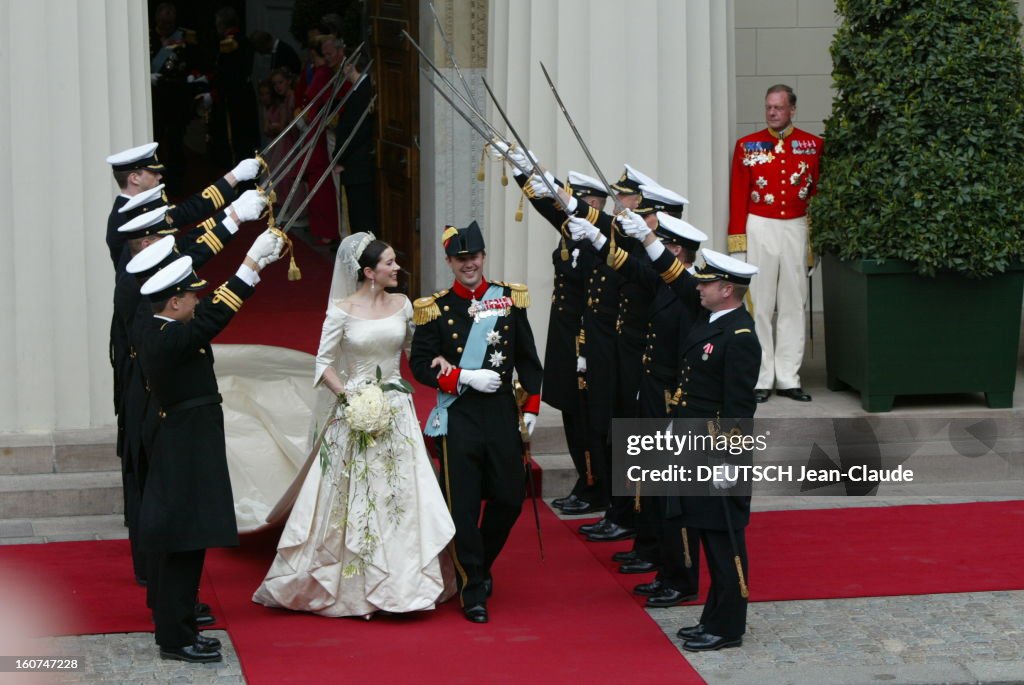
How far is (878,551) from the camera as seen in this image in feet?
28.1

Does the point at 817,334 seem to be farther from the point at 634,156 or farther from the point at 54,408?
the point at 54,408

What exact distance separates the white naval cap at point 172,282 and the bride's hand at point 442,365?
3.97 ft

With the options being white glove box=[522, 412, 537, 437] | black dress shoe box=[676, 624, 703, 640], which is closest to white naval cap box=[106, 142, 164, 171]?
white glove box=[522, 412, 537, 437]

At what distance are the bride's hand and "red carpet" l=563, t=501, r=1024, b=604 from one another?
4.67 ft

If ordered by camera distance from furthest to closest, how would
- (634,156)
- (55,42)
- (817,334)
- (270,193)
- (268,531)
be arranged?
(817,334) < (634,156) < (55,42) < (268,531) < (270,193)

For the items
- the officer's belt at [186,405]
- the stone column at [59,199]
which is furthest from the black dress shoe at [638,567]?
the stone column at [59,199]

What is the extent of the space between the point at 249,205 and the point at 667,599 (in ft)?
8.62

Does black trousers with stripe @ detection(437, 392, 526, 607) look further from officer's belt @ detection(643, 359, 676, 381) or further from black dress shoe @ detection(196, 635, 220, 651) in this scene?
black dress shoe @ detection(196, 635, 220, 651)

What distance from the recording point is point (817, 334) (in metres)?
12.7

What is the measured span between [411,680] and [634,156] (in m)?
4.48

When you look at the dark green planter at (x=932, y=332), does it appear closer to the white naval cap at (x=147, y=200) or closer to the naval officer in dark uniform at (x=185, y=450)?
the white naval cap at (x=147, y=200)

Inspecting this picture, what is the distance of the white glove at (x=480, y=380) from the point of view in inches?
298

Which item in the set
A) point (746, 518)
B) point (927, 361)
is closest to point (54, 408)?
point (746, 518)

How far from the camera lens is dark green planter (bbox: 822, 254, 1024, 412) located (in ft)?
32.7
